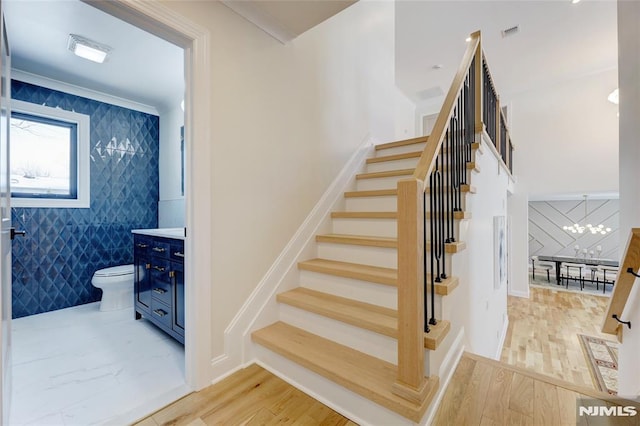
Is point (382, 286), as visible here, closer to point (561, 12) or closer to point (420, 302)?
point (420, 302)

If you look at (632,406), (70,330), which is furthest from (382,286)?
(70,330)

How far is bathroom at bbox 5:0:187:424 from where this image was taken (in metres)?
1.67

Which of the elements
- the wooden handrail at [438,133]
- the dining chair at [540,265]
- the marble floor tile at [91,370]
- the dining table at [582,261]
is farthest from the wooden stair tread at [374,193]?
the dining chair at [540,265]

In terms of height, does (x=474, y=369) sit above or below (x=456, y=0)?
below

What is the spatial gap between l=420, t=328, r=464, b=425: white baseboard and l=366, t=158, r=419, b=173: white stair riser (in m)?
1.54

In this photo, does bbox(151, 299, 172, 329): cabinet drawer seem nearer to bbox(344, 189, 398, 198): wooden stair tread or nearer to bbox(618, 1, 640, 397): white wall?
bbox(344, 189, 398, 198): wooden stair tread

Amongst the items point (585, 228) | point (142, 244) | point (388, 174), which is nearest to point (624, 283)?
point (388, 174)

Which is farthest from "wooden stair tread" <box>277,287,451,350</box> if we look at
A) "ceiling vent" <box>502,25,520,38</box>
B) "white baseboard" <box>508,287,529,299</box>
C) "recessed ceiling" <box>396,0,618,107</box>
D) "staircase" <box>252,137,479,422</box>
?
"white baseboard" <box>508,287,529,299</box>

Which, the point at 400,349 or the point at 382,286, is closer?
the point at 400,349

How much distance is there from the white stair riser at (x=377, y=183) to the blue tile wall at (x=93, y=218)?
2897 mm

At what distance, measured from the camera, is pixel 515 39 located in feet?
14.6

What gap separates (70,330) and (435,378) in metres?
3.09

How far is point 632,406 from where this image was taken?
138 cm

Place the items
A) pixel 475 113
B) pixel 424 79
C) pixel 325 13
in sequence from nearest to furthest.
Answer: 1. pixel 325 13
2. pixel 475 113
3. pixel 424 79
